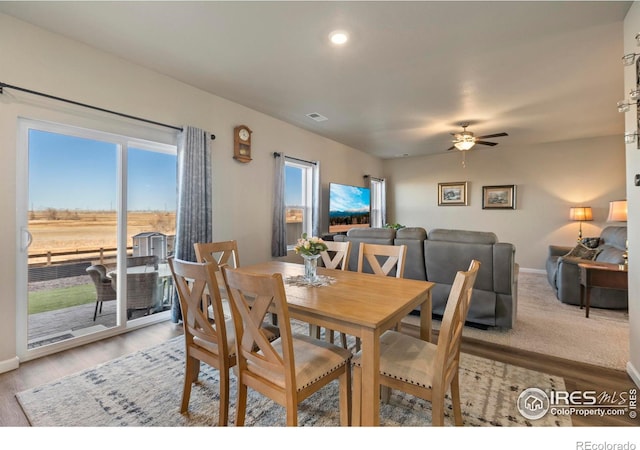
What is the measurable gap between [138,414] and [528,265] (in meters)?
6.97

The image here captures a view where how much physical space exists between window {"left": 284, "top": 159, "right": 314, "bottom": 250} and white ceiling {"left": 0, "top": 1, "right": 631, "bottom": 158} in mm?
1045

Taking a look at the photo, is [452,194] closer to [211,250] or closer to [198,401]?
[211,250]

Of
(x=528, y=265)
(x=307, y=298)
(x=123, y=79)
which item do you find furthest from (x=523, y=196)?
(x=123, y=79)

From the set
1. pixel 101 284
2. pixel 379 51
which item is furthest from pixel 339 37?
pixel 101 284

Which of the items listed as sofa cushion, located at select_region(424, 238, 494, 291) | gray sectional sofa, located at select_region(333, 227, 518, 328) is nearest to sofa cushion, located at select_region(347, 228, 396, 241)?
gray sectional sofa, located at select_region(333, 227, 518, 328)

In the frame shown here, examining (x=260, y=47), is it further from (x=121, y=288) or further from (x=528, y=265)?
(x=528, y=265)

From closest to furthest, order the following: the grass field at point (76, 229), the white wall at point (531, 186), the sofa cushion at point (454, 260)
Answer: the grass field at point (76, 229)
the sofa cushion at point (454, 260)
the white wall at point (531, 186)

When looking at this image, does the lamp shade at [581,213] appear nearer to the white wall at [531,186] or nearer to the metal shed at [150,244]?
the white wall at [531,186]

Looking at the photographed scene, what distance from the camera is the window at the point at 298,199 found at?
16.6ft

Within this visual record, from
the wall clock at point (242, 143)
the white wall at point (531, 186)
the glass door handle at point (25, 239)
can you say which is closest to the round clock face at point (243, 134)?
the wall clock at point (242, 143)

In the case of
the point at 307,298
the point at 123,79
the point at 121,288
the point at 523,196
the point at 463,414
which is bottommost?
the point at 463,414

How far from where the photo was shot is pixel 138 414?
5.89 ft

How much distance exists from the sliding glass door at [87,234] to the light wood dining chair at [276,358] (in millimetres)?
2163

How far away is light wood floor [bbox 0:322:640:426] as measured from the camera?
5.89 feet
